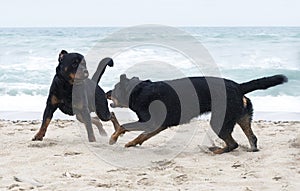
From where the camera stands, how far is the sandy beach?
403 cm

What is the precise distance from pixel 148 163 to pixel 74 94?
1341mm

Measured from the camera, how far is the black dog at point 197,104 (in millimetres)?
5348

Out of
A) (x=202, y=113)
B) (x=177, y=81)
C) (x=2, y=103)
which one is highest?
(x=177, y=81)

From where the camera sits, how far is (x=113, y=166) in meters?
4.71

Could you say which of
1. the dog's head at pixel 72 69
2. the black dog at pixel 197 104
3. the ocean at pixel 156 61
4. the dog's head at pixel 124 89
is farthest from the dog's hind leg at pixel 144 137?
the ocean at pixel 156 61

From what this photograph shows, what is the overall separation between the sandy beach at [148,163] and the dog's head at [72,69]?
79 cm

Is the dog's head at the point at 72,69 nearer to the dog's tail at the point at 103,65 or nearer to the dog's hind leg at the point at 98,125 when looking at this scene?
the dog's tail at the point at 103,65

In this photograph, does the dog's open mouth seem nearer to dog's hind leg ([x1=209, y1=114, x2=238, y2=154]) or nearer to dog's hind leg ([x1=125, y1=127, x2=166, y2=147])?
dog's hind leg ([x1=125, y1=127, x2=166, y2=147])

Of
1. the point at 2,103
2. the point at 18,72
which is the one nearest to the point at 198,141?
the point at 2,103

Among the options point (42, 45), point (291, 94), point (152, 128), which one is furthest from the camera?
point (42, 45)

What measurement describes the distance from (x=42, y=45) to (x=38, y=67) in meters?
6.68

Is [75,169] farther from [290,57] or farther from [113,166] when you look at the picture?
[290,57]

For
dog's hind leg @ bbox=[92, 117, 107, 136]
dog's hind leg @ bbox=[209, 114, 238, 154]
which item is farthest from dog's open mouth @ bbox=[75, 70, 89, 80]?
dog's hind leg @ bbox=[209, 114, 238, 154]

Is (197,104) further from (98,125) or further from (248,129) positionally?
(98,125)
